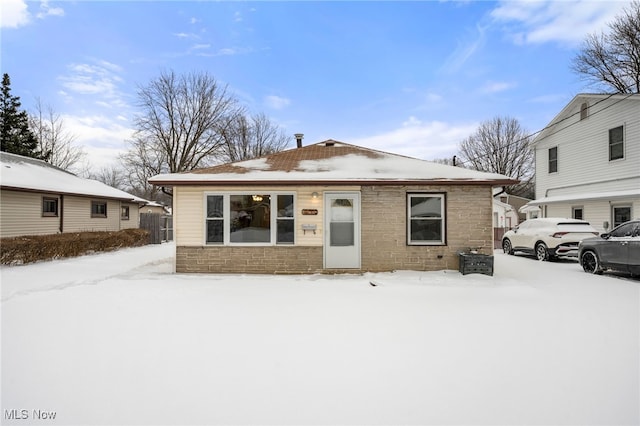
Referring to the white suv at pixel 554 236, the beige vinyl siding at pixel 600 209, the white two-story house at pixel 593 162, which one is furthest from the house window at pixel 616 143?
the white suv at pixel 554 236

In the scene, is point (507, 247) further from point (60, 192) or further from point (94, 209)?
point (94, 209)

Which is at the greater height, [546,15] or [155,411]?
[546,15]

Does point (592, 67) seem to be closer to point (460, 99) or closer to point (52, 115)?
point (460, 99)

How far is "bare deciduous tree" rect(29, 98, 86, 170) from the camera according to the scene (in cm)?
2953

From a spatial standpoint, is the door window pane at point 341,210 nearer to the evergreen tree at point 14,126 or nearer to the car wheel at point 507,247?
the car wheel at point 507,247

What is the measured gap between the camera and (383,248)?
872 cm

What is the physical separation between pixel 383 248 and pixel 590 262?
20.7 ft

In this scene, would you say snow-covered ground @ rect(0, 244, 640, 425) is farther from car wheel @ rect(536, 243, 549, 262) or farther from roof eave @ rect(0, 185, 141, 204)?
roof eave @ rect(0, 185, 141, 204)

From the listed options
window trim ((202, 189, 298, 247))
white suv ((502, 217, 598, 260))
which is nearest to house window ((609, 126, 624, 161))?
white suv ((502, 217, 598, 260))

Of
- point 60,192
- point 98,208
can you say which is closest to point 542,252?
point 60,192

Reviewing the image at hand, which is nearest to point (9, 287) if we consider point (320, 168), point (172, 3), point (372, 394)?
point (320, 168)

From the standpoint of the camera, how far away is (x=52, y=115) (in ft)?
98.8

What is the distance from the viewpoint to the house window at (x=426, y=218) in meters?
8.76

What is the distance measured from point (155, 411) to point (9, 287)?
7305mm
